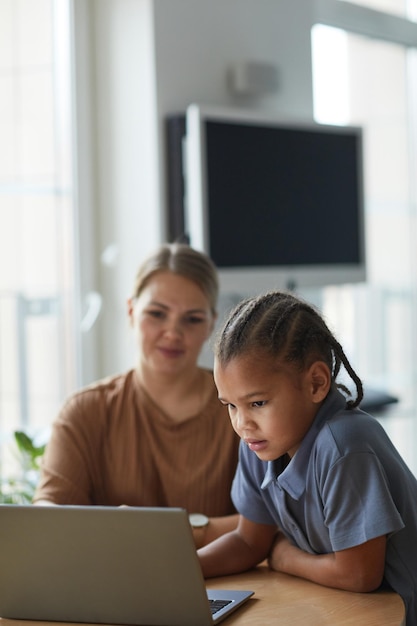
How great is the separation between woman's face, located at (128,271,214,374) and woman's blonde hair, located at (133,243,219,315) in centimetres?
1

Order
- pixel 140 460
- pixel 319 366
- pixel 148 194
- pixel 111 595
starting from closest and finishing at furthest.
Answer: pixel 111 595 < pixel 319 366 < pixel 140 460 < pixel 148 194

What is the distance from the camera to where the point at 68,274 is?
2.97 metres

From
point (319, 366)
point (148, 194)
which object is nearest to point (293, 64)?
point (148, 194)

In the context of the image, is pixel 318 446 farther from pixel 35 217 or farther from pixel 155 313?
pixel 35 217

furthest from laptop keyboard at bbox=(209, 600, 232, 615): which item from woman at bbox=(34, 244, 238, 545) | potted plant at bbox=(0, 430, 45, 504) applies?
potted plant at bbox=(0, 430, 45, 504)

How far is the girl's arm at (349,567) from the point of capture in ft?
4.86

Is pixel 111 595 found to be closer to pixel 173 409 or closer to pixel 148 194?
pixel 173 409

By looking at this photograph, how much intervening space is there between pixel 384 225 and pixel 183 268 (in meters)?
2.10

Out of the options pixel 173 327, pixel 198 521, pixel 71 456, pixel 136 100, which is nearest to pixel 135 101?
pixel 136 100

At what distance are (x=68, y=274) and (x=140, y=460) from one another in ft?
3.22

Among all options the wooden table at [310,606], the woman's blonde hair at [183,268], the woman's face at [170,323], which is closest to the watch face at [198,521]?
the wooden table at [310,606]

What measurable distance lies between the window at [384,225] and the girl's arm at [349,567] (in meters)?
2.27

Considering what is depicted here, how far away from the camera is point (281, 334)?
1.52 metres

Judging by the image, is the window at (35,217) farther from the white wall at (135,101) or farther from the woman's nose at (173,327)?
the woman's nose at (173,327)
